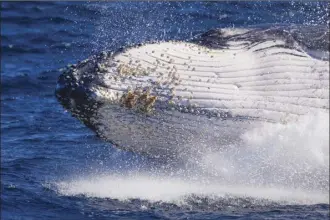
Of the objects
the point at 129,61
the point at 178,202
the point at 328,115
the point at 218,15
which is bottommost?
the point at 178,202

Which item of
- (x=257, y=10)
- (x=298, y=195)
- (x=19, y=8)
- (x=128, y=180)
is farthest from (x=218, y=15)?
(x=298, y=195)

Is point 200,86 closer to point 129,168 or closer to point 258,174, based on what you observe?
point 258,174

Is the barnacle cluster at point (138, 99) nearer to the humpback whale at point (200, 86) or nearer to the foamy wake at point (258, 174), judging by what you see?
the humpback whale at point (200, 86)

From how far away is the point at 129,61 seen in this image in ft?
29.3

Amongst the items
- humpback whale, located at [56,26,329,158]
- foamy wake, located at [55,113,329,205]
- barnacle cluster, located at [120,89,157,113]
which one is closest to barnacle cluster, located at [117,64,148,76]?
humpback whale, located at [56,26,329,158]

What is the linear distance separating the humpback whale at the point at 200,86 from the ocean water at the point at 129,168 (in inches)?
13.3

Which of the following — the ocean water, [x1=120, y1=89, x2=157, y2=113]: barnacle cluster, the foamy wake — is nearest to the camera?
[x1=120, y1=89, x2=157, y2=113]: barnacle cluster

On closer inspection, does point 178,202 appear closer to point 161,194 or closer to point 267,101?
point 161,194

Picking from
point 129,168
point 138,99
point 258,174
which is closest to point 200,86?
point 138,99

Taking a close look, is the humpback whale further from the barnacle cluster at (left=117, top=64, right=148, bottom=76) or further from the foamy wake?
the foamy wake

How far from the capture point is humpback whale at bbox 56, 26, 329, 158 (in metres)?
8.80

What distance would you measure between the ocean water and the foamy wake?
0.01 m

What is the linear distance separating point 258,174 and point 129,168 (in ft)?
9.59

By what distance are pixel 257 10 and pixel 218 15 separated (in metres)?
1.23
